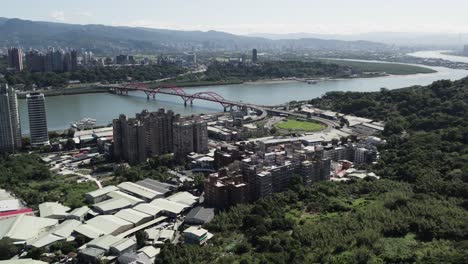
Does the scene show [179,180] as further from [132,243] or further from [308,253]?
[308,253]

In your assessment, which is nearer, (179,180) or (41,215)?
(41,215)

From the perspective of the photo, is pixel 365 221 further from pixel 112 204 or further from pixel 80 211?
pixel 80 211

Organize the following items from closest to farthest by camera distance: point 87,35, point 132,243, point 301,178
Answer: point 132,243 → point 301,178 → point 87,35

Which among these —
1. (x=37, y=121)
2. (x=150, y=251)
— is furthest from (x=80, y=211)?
(x=37, y=121)

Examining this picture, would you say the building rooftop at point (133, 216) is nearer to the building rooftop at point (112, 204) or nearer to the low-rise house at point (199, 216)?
the building rooftop at point (112, 204)

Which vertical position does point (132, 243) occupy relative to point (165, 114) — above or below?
below

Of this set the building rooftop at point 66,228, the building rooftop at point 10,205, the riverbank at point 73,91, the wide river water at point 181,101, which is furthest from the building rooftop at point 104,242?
the riverbank at point 73,91

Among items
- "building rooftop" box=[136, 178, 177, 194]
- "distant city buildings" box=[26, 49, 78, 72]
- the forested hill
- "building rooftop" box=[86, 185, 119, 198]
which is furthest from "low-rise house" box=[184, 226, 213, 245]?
"distant city buildings" box=[26, 49, 78, 72]

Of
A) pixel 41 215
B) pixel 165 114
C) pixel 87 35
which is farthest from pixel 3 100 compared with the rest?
pixel 87 35
